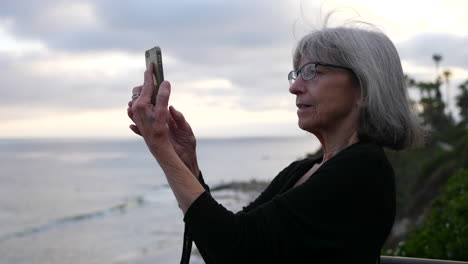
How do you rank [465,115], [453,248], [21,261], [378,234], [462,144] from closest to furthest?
[378,234], [453,248], [462,144], [21,261], [465,115]

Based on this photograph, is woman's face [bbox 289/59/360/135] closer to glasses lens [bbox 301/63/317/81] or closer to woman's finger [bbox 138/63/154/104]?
glasses lens [bbox 301/63/317/81]

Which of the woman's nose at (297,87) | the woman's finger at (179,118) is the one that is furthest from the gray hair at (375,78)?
the woman's finger at (179,118)

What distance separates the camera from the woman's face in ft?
6.63

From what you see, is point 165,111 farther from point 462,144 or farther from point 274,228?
point 462,144

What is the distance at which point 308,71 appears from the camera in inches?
81.1

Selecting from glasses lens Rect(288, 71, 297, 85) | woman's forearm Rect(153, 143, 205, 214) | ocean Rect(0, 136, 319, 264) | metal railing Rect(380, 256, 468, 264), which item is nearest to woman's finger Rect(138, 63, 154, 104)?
woman's forearm Rect(153, 143, 205, 214)

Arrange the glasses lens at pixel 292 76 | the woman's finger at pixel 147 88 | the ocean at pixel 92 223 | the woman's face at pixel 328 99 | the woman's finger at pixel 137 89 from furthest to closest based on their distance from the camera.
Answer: the ocean at pixel 92 223
the glasses lens at pixel 292 76
the woman's face at pixel 328 99
the woman's finger at pixel 137 89
the woman's finger at pixel 147 88

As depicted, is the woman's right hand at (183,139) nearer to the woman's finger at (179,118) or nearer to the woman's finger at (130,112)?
the woman's finger at (179,118)

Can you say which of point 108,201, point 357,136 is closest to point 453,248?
point 357,136

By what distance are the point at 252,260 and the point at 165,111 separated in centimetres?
57

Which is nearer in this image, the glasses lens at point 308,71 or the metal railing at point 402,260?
the glasses lens at point 308,71

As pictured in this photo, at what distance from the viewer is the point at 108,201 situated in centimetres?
4281

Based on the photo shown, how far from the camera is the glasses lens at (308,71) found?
2.05m

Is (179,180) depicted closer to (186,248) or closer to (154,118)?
(154,118)
